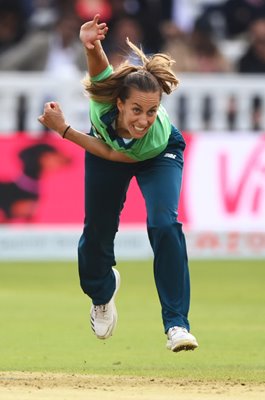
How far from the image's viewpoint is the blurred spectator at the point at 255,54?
15.8 metres

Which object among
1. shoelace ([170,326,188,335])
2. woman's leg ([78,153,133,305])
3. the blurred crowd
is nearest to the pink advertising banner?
the blurred crowd

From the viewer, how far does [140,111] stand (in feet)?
23.6

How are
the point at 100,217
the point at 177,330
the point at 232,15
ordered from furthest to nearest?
the point at 232,15 → the point at 100,217 → the point at 177,330

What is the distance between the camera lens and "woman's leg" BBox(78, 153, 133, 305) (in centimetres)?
760

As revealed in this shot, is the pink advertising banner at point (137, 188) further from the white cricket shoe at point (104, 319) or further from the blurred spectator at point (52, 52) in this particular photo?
the white cricket shoe at point (104, 319)

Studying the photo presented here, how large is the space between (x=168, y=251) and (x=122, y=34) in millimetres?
8812

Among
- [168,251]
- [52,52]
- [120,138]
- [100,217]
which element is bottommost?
Result: [168,251]

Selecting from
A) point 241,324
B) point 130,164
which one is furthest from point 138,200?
point 130,164

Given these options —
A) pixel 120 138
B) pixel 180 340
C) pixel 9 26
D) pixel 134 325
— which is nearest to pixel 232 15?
pixel 9 26

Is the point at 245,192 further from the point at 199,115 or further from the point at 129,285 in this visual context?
the point at 129,285

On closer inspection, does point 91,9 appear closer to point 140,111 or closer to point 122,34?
point 122,34

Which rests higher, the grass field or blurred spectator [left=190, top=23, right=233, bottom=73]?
blurred spectator [left=190, top=23, right=233, bottom=73]

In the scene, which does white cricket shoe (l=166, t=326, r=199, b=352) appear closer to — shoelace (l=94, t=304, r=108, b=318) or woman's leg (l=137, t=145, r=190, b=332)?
woman's leg (l=137, t=145, r=190, b=332)

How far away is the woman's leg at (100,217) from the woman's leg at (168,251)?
0.93 feet
